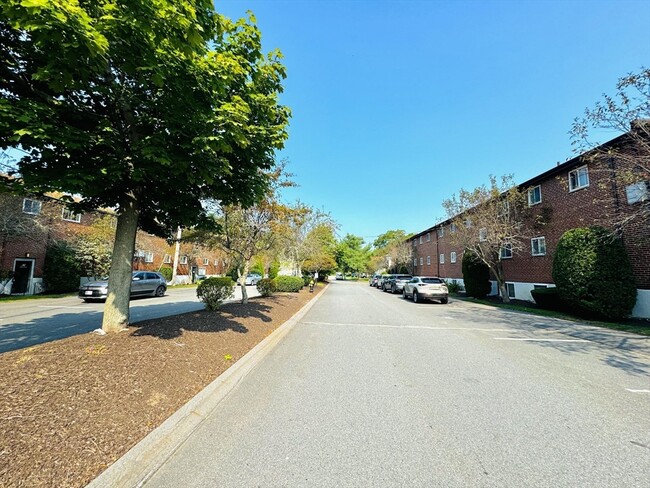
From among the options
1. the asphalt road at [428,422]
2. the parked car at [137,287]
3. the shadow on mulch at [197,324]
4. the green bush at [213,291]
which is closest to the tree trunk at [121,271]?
the shadow on mulch at [197,324]

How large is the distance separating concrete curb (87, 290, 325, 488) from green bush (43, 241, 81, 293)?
21.8 meters

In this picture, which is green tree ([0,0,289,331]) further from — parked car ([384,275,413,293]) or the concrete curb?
parked car ([384,275,413,293])

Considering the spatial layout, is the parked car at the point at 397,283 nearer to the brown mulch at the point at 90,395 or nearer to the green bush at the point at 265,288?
the green bush at the point at 265,288

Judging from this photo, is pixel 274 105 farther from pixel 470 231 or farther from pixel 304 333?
pixel 470 231

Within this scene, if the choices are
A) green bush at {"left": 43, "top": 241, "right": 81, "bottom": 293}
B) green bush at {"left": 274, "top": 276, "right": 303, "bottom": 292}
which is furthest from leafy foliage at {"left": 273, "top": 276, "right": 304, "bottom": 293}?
green bush at {"left": 43, "top": 241, "right": 81, "bottom": 293}

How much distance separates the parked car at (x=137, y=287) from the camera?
1505 centimetres

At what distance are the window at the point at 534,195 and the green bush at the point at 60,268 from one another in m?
29.6

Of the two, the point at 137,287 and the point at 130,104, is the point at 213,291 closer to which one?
the point at 130,104

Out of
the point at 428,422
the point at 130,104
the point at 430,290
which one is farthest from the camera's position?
the point at 430,290

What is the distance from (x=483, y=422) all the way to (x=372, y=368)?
2255 mm

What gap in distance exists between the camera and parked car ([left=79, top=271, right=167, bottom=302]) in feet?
49.4

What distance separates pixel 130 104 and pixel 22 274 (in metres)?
22.3

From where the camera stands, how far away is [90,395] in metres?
3.38

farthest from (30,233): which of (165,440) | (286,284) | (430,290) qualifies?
(430,290)
